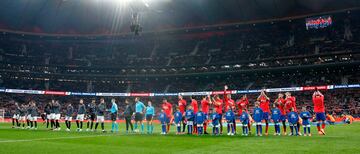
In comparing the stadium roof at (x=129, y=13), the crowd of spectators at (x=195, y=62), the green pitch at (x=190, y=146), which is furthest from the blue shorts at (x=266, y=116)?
the stadium roof at (x=129, y=13)

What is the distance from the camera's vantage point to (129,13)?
5941 centimetres

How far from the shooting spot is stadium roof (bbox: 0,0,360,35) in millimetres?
52219

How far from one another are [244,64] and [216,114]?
35.8 metres

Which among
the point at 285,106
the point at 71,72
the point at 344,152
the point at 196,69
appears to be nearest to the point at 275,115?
the point at 285,106

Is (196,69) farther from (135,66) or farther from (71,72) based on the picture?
(71,72)

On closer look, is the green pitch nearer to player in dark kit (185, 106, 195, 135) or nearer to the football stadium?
player in dark kit (185, 106, 195, 135)

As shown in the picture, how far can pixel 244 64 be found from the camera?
54.7 meters

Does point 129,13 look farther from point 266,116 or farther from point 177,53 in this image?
point 266,116

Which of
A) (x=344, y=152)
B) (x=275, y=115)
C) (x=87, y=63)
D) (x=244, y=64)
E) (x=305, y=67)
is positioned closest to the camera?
(x=344, y=152)

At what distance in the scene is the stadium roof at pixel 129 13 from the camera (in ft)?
171

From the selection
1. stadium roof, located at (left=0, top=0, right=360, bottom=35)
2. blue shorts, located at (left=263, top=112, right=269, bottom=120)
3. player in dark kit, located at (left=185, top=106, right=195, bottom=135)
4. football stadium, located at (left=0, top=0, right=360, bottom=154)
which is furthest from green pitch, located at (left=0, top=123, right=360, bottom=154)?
stadium roof, located at (left=0, top=0, right=360, bottom=35)

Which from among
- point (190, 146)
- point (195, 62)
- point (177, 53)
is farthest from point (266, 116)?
point (177, 53)

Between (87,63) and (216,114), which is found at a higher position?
(87,63)

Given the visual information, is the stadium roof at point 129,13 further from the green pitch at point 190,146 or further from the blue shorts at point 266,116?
the green pitch at point 190,146
